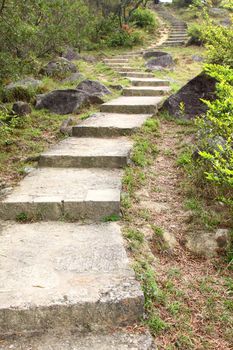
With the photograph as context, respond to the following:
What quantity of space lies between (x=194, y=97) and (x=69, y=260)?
4.93 meters

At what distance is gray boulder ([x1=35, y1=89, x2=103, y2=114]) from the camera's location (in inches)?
323

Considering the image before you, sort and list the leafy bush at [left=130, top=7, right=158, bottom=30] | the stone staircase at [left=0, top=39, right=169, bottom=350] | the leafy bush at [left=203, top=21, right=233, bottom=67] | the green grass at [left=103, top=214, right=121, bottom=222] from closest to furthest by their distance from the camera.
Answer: the stone staircase at [left=0, top=39, right=169, bottom=350], the green grass at [left=103, top=214, right=121, bottom=222], the leafy bush at [left=203, top=21, right=233, bottom=67], the leafy bush at [left=130, top=7, right=158, bottom=30]

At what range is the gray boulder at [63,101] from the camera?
820 centimetres

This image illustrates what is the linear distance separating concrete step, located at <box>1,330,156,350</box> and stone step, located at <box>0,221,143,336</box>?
0.08 meters

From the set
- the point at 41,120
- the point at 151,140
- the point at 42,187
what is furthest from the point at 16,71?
the point at 42,187

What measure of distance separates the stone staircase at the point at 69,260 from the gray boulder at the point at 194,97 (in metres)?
2.13

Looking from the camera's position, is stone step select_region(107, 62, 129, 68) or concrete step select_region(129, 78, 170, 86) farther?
stone step select_region(107, 62, 129, 68)

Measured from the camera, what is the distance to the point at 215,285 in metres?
3.21

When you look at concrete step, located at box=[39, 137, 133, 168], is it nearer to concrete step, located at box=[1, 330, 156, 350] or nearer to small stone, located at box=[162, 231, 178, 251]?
small stone, located at box=[162, 231, 178, 251]

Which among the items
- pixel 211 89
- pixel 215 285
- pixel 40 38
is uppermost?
pixel 40 38

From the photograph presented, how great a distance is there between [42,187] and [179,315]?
218 cm

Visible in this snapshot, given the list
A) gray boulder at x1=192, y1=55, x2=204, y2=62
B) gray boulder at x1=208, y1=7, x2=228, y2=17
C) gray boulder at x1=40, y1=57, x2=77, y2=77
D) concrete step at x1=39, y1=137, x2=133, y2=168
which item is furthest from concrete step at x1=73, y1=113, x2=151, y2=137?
gray boulder at x1=208, y1=7, x2=228, y2=17

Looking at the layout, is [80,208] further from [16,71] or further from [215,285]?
[16,71]

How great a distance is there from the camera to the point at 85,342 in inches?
99.4
